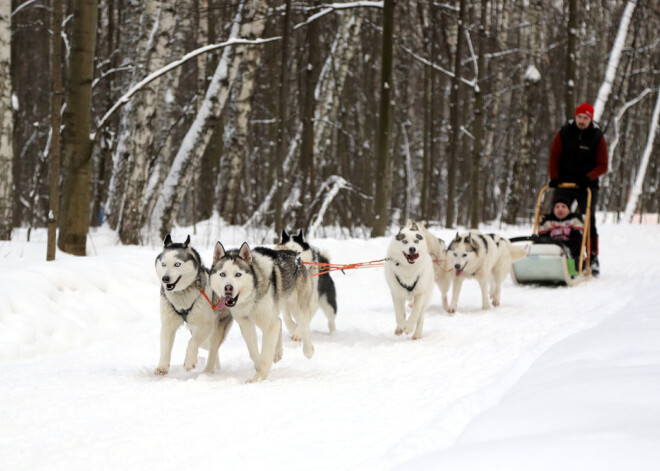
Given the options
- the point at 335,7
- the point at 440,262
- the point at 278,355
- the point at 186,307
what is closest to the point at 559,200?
the point at 440,262

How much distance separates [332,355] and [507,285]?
491cm

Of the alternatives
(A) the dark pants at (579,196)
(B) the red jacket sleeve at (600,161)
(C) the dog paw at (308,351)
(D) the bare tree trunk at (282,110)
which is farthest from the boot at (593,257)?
(C) the dog paw at (308,351)

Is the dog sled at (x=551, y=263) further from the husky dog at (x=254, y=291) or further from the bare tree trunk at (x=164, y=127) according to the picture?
the bare tree trunk at (x=164, y=127)

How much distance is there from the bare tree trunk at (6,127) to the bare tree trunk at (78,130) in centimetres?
158

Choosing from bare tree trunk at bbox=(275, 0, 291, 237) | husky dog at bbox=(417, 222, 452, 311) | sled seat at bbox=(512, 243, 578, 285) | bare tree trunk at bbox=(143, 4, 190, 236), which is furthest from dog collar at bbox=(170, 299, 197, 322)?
bare tree trunk at bbox=(143, 4, 190, 236)

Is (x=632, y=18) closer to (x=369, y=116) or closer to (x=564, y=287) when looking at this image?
(x=369, y=116)

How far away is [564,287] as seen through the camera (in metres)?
8.43

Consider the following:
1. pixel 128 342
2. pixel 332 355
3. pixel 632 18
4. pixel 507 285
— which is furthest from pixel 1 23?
pixel 632 18

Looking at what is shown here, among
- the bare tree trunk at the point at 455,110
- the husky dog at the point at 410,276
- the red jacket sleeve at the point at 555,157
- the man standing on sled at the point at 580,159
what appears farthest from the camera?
the bare tree trunk at the point at 455,110

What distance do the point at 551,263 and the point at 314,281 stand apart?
4.27 metres

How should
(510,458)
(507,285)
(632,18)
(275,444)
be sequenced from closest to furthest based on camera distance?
(510,458), (275,444), (507,285), (632,18)

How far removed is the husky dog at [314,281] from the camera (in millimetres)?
5250

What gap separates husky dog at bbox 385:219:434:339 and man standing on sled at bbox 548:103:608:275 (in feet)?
13.4

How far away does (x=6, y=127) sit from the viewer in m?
8.20
